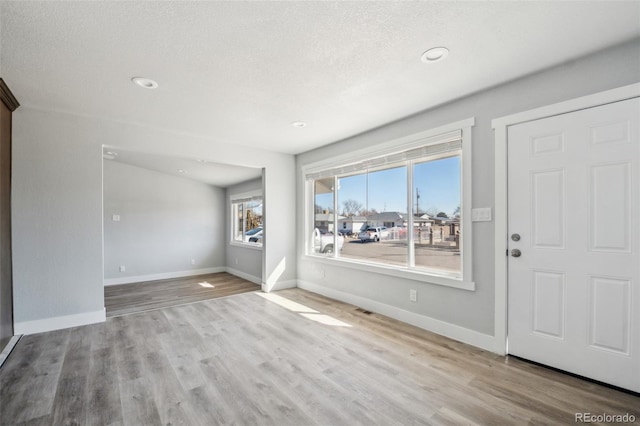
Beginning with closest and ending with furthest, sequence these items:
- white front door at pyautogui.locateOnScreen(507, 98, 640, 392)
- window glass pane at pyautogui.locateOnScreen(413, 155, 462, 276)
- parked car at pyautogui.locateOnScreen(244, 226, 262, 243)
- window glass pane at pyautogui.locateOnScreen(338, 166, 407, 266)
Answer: white front door at pyautogui.locateOnScreen(507, 98, 640, 392) < window glass pane at pyautogui.locateOnScreen(413, 155, 462, 276) < window glass pane at pyautogui.locateOnScreen(338, 166, 407, 266) < parked car at pyautogui.locateOnScreen(244, 226, 262, 243)

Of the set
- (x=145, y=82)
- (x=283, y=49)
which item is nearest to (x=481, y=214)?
(x=283, y=49)

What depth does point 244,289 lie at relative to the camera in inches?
204

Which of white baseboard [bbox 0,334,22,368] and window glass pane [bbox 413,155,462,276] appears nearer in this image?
white baseboard [bbox 0,334,22,368]

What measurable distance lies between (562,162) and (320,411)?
265 cm

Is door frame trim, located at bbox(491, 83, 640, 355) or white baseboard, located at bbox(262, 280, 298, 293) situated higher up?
door frame trim, located at bbox(491, 83, 640, 355)

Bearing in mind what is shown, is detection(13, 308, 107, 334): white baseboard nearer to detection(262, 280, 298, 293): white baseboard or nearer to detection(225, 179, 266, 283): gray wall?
detection(262, 280, 298, 293): white baseboard

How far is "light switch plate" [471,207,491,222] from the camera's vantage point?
268cm

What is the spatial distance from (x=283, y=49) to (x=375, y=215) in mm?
2489

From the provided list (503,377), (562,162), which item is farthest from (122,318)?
(562,162)

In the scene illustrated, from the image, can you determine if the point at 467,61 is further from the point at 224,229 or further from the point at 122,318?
the point at 224,229

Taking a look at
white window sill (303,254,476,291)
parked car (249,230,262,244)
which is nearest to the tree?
white window sill (303,254,476,291)

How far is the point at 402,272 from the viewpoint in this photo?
3.41m

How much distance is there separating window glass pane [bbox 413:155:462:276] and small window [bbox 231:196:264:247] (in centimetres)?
369

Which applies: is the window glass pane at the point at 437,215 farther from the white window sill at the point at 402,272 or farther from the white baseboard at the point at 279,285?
the white baseboard at the point at 279,285
